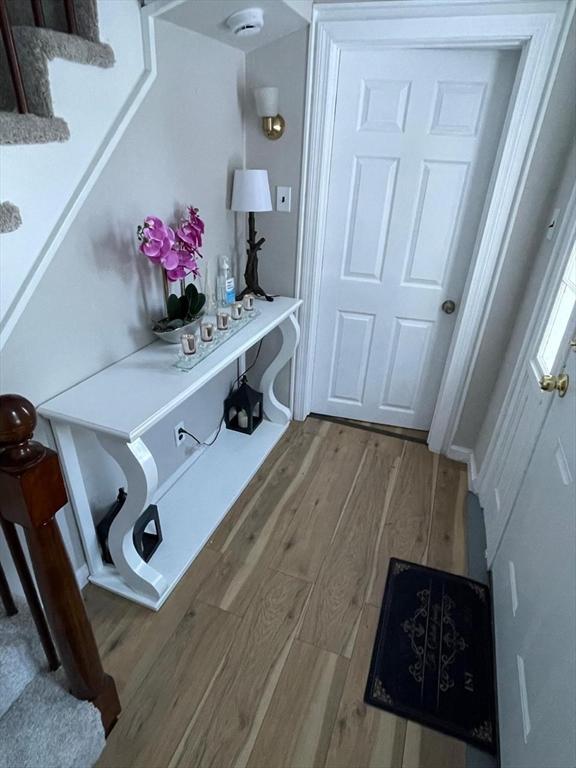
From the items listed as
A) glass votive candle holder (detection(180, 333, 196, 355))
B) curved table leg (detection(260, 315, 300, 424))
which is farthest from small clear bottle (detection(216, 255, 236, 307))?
glass votive candle holder (detection(180, 333, 196, 355))

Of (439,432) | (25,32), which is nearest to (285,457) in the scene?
(439,432)

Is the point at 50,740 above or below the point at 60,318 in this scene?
below

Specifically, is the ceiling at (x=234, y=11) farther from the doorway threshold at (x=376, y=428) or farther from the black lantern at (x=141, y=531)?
the doorway threshold at (x=376, y=428)

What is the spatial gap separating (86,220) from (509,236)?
1.74 metres

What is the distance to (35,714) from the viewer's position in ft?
3.29

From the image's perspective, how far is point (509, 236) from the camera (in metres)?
1.91

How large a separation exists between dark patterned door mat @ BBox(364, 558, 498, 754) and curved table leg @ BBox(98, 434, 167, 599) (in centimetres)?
86

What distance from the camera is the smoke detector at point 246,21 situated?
5.11 feet

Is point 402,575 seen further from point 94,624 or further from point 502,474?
point 94,624

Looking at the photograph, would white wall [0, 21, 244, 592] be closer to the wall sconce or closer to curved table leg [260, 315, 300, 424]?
the wall sconce

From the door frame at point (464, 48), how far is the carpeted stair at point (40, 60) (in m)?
1.07

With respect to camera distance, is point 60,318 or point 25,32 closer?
point 25,32

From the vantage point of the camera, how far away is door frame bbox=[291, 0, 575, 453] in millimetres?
1630

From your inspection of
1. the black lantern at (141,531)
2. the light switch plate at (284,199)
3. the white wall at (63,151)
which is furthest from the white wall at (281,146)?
the black lantern at (141,531)
